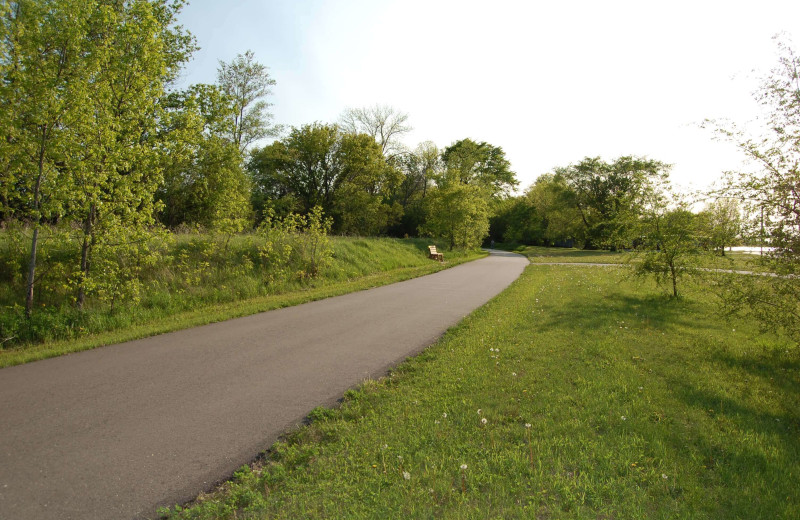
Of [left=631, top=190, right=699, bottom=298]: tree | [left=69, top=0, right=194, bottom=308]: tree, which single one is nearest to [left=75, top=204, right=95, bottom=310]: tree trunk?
[left=69, top=0, right=194, bottom=308]: tree

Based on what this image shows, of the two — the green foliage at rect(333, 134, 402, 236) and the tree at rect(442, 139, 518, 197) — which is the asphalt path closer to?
the green foliage at rect(333, 134, 402, 236)

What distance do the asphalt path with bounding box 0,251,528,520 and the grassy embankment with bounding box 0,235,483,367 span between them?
40.6 inches

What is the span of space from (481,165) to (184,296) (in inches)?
2278

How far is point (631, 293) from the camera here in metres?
12.6

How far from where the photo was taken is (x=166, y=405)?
15.1ft

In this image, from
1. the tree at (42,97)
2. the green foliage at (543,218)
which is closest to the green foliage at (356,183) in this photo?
the tree at (42,97)

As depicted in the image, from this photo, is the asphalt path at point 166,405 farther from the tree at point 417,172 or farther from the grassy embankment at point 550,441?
the tree at point 417,172

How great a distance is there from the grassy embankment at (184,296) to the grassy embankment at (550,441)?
5.61 meters

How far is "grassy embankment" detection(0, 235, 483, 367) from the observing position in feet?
25.2

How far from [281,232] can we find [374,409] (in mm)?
11128

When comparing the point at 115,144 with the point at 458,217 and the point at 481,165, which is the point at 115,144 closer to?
the point at 458,217

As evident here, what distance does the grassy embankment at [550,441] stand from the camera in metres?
2.88

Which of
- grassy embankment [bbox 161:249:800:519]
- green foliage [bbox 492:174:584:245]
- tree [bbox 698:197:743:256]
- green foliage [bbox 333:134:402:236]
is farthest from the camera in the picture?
green foliage [bbox 492:174:584:245]

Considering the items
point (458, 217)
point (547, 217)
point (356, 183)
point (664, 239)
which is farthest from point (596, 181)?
point (664, 239)
